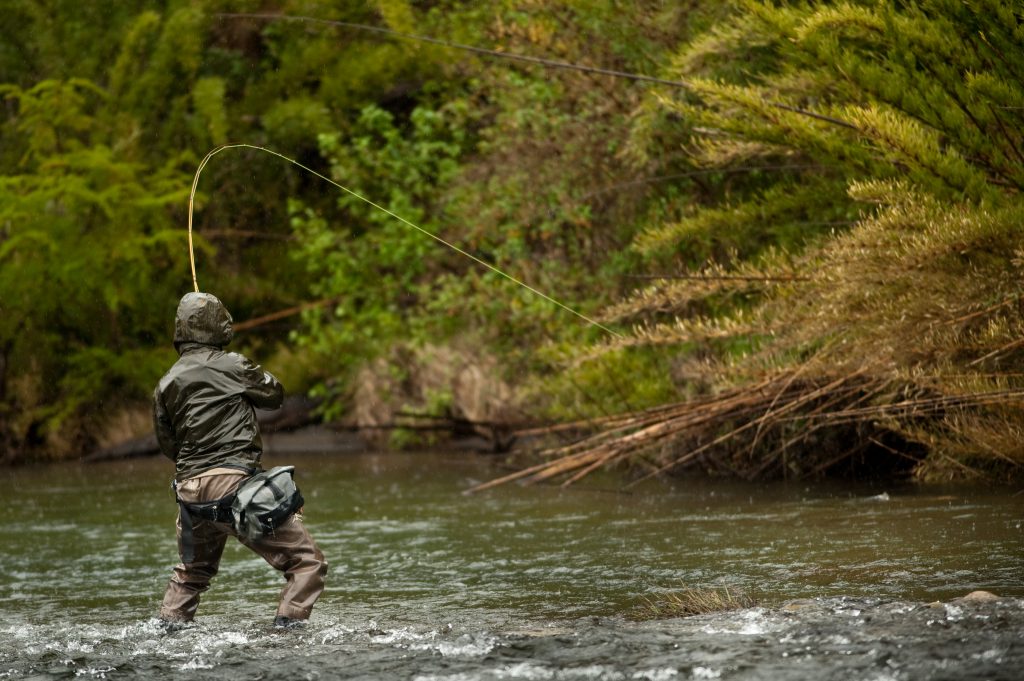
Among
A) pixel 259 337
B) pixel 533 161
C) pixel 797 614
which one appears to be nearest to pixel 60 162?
pixel 259 337

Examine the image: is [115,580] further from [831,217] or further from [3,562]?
[831,217]

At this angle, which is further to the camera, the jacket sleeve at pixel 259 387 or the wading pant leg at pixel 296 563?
the jacket sleeve at pixel 259 387

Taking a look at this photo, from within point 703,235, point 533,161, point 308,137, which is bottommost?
point 703,235

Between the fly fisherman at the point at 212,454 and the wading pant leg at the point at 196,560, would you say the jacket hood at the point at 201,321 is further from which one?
the wading pant leg at the point at 196,560

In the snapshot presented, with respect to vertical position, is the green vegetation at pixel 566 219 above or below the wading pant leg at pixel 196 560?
above

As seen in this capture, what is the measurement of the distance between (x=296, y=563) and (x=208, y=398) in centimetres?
90

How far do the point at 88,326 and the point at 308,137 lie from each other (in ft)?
13.0

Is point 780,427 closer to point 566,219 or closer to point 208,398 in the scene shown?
point 566,219

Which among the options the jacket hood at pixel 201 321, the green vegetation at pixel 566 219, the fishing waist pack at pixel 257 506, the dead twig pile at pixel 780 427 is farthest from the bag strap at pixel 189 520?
the dead twig pile at pixel 780 427

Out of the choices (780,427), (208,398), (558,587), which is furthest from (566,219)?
(208,398)

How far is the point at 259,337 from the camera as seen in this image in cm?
2027

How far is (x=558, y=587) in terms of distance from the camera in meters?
8.13

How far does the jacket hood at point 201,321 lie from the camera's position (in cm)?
716

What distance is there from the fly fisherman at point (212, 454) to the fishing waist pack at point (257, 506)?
11mm
